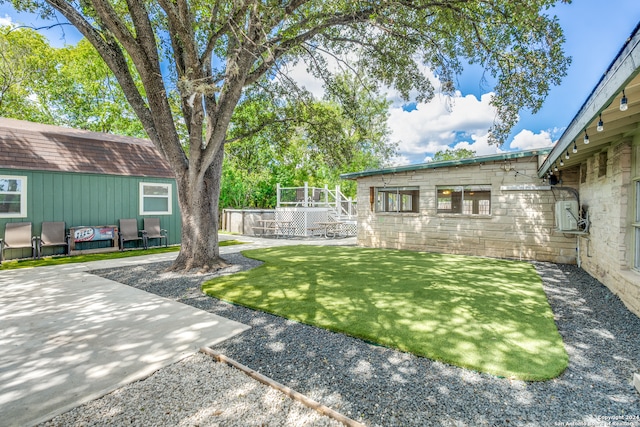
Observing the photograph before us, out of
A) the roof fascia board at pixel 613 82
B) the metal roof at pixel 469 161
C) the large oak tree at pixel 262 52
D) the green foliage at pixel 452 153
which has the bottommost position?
the roof fascia board at pixel 613 82

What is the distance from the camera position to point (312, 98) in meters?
8.63

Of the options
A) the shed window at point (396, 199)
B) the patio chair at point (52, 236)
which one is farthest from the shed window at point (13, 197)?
the shed window at point (396, 199)

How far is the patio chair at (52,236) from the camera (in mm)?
8430

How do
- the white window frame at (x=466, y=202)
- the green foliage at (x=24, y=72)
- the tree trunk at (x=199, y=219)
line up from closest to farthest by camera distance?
the tree trunk at (x=199, y=219) → the white window frame at (x=466, y=202) → the green foliage at (x=24, y=72)

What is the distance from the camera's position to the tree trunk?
652 cm

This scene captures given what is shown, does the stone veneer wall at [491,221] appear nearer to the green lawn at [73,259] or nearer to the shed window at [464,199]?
the shed window at [464,199]

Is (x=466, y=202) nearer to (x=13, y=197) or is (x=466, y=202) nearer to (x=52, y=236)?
(x=52, y=236)

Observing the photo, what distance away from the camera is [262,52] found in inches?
253

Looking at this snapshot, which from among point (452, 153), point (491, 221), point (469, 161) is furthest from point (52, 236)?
point (452, 153)

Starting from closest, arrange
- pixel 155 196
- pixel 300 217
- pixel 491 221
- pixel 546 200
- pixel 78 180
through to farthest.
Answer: pixel 546 200 < pixel 491 221 < pixel 78 180 < pixel 155 196 < pixel 300 217

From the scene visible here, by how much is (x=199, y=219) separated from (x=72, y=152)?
6026mm

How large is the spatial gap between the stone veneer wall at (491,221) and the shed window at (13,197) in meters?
10.5

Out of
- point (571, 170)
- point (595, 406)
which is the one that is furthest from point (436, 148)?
point (595, 406)

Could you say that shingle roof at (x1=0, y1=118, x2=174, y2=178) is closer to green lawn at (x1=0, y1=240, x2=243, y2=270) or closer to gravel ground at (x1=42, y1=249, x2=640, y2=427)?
green lawn at (x1=0, y1=240, x2=243, y2=270)
